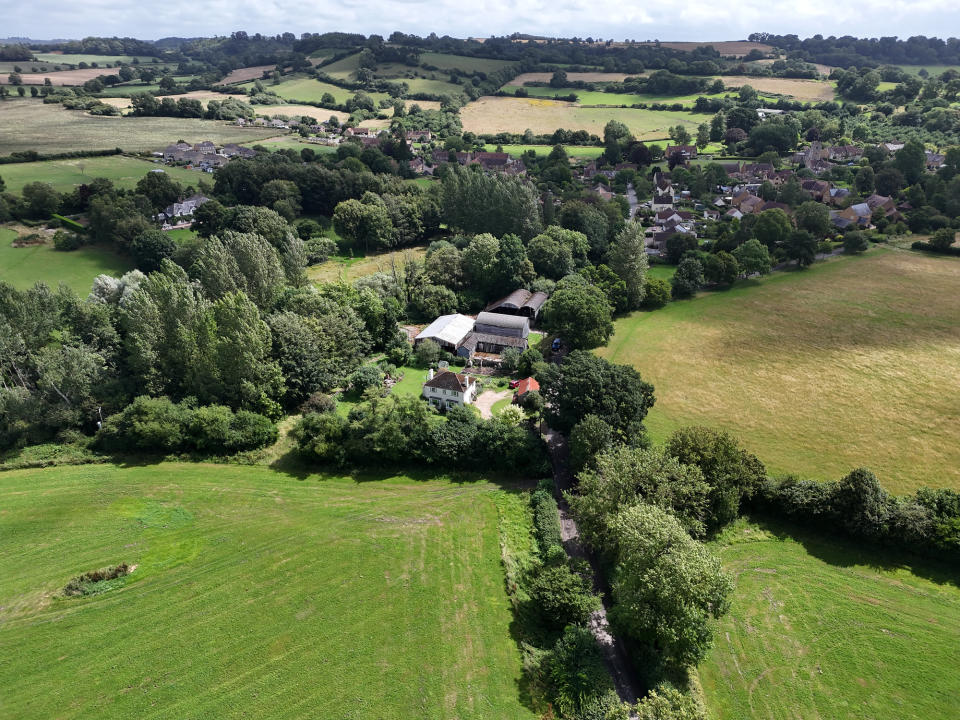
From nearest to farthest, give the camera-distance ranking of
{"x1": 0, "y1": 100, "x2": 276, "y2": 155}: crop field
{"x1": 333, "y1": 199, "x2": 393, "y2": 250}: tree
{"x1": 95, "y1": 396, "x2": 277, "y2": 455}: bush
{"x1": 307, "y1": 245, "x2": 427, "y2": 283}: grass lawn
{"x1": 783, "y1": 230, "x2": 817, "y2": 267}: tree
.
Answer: {"x1": 95, "y1": 396, "x2": 277, "y2": 455}: bush < {"x1": 307, "y1": 245, "x2": 427, "y2": 283}: grass lawn < {"x1": 783, "y1": 230, "x2": 817, "y2": 267}: tree < {"x1": 333, "y1": 199, "x2": 393, "y2": 250}: tree < {"x1": 0, "y1": 100, "x2": 276, "y2": 155}: crop field

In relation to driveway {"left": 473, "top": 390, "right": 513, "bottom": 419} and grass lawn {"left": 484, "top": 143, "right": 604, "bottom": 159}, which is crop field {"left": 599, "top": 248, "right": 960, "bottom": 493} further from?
grass lawn {"left": 484, "top": 143, "right": 604, "bottom": 159}

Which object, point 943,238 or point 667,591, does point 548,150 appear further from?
point 667,591

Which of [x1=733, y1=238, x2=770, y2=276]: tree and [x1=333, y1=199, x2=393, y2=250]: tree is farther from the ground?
[x1=333, y1=199, x2=393, y2=250]: tree

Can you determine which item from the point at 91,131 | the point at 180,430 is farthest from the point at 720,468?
the point at 91,131

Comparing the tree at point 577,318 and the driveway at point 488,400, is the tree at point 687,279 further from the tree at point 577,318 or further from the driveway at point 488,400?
the driveway at point 488,400

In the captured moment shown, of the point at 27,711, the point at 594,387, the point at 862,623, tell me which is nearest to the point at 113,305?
the point at 27,711

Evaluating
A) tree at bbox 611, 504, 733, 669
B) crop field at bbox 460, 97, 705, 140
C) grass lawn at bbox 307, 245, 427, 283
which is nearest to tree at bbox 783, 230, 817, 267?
grass lawn at bbox 307, 245, 427, 283

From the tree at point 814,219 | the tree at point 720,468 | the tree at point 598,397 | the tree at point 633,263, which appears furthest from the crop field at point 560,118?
the tree at point 720,468
